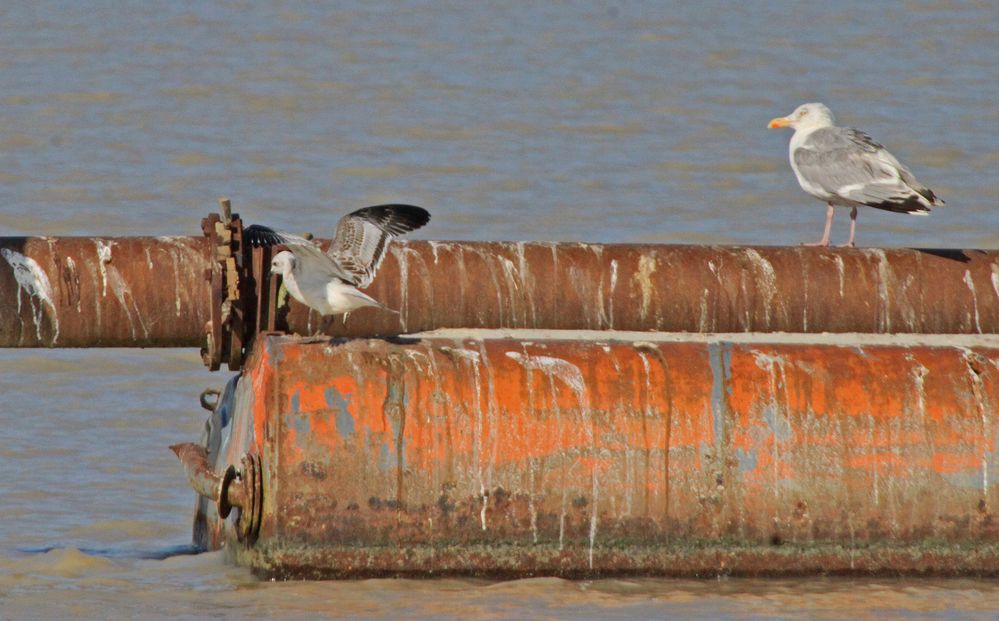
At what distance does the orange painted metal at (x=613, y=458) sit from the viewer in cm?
572

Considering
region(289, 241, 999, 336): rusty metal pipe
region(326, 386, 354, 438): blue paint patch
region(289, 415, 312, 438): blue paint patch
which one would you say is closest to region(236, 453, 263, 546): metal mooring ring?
region(289, 415, 312, 438): blue paint patch

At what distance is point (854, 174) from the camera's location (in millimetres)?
7746

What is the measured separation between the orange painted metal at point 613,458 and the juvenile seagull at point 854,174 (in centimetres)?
151

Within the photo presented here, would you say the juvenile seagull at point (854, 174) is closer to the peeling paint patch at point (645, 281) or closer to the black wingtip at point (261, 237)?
the peeling paint patch at point (645, 281)

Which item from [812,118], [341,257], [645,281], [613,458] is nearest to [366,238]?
[341,257]

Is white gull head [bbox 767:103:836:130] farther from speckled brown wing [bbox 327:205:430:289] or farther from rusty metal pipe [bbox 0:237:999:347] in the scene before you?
speckled brown wing [bbox 327:205:430:289]

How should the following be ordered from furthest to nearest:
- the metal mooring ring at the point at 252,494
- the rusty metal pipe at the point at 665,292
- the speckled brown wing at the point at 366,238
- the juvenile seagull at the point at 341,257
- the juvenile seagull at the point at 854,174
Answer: the juvenile seagull at the point at 854,174
the rusty metal pipe at the point at 665,292
the speckled brown wing at the point at 366,238
the juvenile seagull at the point at 341,257
the metal mooring ring at the point at 252,494

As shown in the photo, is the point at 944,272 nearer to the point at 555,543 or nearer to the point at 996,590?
the point at 996,590

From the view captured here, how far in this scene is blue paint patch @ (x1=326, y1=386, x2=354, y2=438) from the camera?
225 inches

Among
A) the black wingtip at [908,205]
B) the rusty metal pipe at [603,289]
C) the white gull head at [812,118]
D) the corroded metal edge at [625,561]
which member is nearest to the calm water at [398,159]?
the corroded metal edge at [625,561]

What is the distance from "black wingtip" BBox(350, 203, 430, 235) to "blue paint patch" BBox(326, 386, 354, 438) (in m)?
0.82

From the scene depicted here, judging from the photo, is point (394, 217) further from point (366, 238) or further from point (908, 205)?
point (908, 205)

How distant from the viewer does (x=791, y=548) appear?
5.93 m

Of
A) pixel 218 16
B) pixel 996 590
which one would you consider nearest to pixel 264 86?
pixel 218 16
